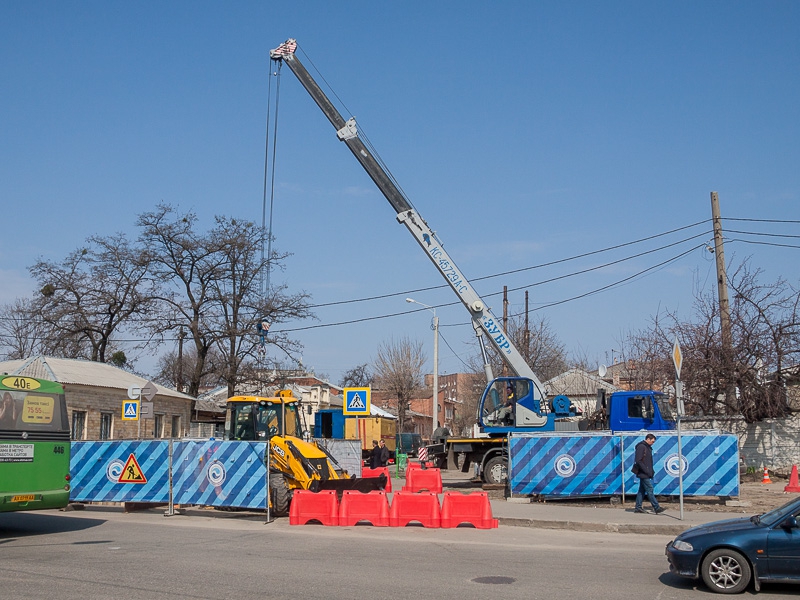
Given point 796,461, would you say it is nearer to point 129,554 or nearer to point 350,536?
point 350,536

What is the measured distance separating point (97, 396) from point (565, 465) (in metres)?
21.7

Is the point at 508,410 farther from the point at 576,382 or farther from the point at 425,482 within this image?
the point at 576,382

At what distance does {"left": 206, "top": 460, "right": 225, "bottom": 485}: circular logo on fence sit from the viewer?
16.5m

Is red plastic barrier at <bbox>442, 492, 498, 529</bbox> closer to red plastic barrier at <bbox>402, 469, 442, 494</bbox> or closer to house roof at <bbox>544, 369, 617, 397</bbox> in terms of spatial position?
red plastic barrier at <bbox>402, 469, 442, 494</bbox>

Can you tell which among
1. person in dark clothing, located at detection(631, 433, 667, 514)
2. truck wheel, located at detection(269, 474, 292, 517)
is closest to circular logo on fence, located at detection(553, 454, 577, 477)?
person in dark clothing, located at detection(631, 433, 667, 514)

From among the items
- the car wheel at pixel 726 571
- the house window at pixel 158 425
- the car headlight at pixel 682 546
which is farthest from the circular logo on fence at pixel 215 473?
the house window at pixel 158 425

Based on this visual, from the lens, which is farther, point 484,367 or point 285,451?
point 484,367

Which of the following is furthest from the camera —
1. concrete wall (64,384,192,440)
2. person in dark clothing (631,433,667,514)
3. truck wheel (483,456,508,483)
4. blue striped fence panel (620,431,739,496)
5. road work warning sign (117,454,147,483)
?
concrete wall (64,384,192,440)

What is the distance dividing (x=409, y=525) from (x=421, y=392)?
243ft

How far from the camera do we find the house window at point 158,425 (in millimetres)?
36969

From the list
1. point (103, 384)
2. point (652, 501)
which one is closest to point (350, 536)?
point (652, 501)

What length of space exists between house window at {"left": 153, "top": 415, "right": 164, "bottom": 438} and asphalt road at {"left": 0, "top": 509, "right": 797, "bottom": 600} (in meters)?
21.7

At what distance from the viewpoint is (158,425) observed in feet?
123

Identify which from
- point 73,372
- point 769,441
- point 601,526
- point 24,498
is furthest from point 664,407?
point 73,372
